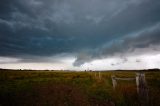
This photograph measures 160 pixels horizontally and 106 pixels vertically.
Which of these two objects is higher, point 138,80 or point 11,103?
point 138,80

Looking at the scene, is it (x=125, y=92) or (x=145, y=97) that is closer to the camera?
(x=145, y=97)

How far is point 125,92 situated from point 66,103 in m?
3.90

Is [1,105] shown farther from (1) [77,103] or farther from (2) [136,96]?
(2) [136,96]

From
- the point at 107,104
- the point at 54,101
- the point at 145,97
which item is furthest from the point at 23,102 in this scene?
the point at 145,97

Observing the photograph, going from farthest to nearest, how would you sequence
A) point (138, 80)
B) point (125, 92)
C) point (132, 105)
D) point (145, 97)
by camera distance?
1. point (125, 92)
2. point (138, 80)
3. point (145, 97)
4. point (132, 105)

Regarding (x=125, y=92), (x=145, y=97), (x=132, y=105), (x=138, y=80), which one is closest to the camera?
(x=132, y=105)

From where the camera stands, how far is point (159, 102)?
998cm

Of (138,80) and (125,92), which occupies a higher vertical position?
(138,80)

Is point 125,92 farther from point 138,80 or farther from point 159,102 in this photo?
point 159,102

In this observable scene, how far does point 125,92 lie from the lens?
12219 mm

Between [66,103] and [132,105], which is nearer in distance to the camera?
[132,105]

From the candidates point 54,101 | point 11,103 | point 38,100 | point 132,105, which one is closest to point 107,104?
point 132,105

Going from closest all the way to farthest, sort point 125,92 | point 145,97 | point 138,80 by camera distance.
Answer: point 145,97 < point 138,80 < point 125,92

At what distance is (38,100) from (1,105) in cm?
224
